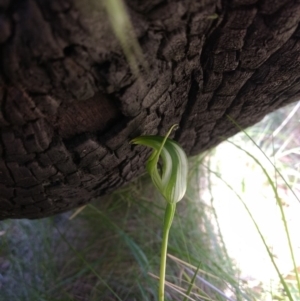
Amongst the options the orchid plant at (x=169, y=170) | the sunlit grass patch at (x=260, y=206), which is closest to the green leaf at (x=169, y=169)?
the orchid plant at (x=169, y=170)

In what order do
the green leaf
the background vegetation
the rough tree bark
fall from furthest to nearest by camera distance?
the background vegetation < the green leaf < the rough tree bark

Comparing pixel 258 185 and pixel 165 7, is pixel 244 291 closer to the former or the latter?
pixel 258 185

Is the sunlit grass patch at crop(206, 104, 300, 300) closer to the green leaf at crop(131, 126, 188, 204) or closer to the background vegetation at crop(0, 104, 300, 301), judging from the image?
the background vegetation at crop(0, 104, 300, 301)

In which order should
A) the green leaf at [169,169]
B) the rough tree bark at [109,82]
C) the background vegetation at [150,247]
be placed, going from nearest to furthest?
the rough tree bark at [109,82] < the green leaf at [169,169] < the background vegetation at [150,247]

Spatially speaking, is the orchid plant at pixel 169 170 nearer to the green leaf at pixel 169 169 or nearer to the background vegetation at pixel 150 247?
the green leaf at pixel 169 169

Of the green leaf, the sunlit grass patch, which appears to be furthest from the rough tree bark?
the sunlit grass patch

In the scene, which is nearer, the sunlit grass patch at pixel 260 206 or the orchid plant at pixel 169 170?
the orchid plant at pixel 169 170

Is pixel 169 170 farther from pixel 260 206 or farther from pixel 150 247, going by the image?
pixel 260 206

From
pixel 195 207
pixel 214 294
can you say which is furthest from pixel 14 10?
pixel 195 207
